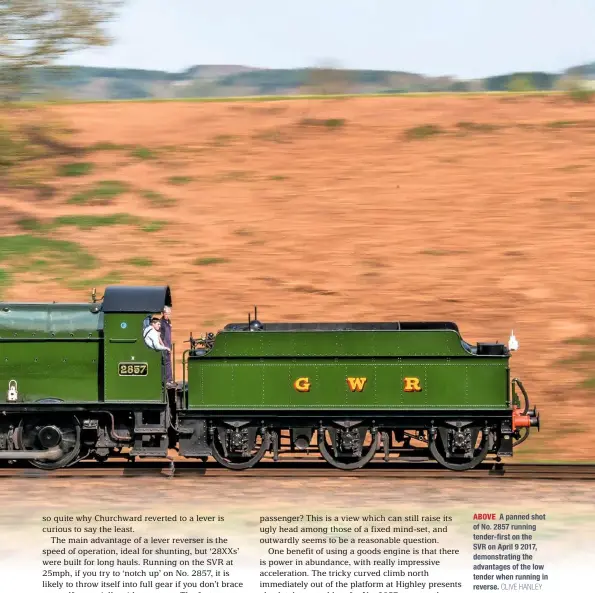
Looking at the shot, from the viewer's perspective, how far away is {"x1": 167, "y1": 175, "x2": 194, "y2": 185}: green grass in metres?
36.3

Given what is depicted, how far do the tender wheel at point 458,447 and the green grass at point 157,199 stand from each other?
60.1 ft

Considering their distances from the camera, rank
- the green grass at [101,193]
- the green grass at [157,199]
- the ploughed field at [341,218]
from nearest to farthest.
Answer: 1. the ploughed field at [341,218]
2. the green grass at [157,199]
3. the green grass at [101,193]

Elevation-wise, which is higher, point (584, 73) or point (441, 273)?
point (584, 73)

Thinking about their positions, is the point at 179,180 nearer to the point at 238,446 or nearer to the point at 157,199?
the point at 157,199

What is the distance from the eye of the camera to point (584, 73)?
45.4m

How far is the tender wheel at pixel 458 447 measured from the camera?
1788cm

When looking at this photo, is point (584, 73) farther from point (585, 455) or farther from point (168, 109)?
point (585, 455)

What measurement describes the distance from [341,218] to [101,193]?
804cm

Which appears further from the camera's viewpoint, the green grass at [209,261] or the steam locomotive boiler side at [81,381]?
the green grass at [209,261]

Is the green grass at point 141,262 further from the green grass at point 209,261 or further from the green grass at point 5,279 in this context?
the green grass at point 5,279

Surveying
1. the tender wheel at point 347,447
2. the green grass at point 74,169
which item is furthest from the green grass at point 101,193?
the tender wheel at point 347,447

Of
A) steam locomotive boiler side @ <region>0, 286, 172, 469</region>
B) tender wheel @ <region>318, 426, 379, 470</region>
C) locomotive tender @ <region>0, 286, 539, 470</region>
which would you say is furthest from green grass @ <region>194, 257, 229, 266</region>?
tender wheel @ <region>318, 426, 379, 470</region>

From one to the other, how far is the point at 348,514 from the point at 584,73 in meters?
34.7

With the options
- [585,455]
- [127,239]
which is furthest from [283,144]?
[585,455]
